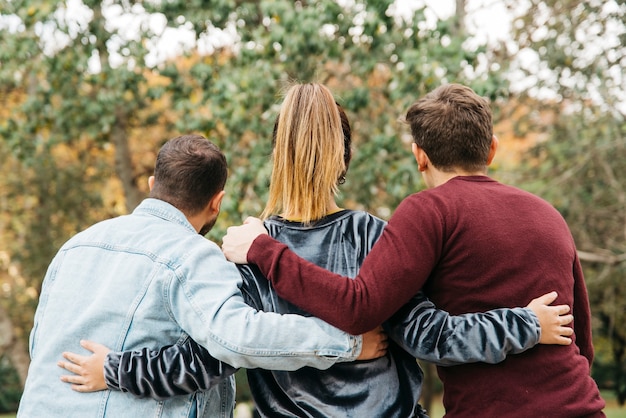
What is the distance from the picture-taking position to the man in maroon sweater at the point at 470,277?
210cm

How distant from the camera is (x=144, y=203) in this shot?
242 cm

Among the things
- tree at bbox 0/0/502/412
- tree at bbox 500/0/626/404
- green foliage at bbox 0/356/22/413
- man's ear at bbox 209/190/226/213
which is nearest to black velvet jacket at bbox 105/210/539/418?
man's ear at bbox 209/190/226/213

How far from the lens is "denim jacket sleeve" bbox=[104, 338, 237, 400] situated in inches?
84.6

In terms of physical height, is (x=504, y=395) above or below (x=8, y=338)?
above

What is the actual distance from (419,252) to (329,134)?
55 centimetres

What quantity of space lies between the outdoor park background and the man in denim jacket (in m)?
1.64

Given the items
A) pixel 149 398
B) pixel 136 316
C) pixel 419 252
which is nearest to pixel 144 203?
pixel 136 316

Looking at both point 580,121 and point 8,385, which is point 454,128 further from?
point 8,385

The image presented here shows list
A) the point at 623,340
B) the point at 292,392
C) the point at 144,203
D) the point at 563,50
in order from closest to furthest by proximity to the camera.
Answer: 1. the point at 292,392
2. the point at 144,203
3. the point at 563,50
4. the point at 623,340

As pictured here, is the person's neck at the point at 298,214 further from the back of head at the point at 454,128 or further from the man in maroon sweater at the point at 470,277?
the back of head at the point at 454,128

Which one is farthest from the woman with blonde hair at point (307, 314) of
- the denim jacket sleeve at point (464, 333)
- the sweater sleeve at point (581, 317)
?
the sweater sleeve at point (581, 317)

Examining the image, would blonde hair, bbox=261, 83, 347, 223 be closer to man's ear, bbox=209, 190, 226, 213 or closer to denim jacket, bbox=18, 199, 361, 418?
man's ear, bbox=209, 190, 226, 213

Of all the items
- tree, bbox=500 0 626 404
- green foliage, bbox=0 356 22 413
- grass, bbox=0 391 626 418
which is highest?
tree, bbox=500 0 626 404

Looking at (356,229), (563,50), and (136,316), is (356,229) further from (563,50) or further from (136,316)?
(563,50)
